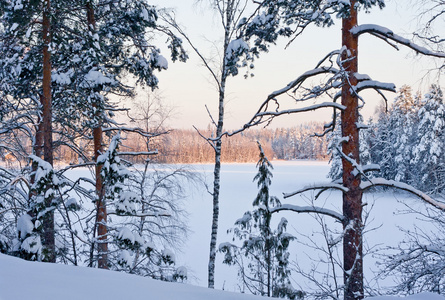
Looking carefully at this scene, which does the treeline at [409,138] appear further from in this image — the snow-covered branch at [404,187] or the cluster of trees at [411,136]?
the snow-covered branch at [404,187]

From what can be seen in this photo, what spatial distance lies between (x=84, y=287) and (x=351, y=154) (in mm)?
4397

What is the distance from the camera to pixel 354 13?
5.64 m

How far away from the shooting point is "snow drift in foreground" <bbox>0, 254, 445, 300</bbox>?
277cm

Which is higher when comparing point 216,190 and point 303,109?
point 303,109

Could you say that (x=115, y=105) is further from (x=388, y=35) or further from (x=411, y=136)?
(x=411, y=136)

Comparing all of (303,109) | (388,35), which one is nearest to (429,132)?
(388,35)

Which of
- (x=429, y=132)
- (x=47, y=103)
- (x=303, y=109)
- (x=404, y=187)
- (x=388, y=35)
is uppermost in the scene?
(x=429, y=132)

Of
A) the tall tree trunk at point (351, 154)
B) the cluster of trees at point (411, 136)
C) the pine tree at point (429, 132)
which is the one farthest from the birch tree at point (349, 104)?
the pine tree at point (429, 132)

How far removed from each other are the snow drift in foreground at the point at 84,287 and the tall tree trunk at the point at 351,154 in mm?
2463

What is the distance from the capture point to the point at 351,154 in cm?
553

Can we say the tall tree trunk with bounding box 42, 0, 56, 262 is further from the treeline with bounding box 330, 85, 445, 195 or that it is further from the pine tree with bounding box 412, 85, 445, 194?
the pine tree with bounding box 412, 85, 445, 194

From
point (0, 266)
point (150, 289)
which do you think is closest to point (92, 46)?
point (0, 266)

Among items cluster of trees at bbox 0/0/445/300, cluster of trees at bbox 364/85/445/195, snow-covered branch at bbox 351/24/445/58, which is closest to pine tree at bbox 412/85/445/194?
cluster of trees at bbox 364/85/445/195

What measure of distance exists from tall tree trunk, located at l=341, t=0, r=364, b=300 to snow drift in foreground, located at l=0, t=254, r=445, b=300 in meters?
2.46
